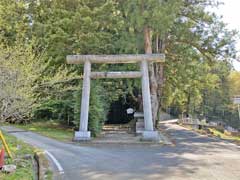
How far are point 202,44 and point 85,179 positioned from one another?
15.3 meters

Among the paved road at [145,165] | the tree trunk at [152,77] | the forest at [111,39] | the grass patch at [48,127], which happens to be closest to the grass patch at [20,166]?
the paved road at [145,165]

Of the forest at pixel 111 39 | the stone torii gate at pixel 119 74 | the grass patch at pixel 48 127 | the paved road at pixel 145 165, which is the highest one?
the forest at pixel 111 39

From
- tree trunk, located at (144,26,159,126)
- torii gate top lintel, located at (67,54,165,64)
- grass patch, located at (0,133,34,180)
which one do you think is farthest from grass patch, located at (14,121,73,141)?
grass patch, located at (0,133,34,180)

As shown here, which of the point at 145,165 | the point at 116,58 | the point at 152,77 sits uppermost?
the point at 116,58

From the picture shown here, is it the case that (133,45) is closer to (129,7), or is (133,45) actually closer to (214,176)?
(129,7)

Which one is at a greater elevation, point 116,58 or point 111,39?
point 111,39

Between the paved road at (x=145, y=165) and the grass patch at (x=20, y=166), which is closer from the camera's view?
the grass patch at (x=20, y=166)

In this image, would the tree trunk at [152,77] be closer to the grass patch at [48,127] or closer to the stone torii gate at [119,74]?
the stone torii gate at [119,74]

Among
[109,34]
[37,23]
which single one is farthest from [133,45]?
[37,23]

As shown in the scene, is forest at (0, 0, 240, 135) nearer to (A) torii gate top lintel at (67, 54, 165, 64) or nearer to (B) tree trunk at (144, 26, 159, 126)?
(B) tree trunk at (144, 26, 159, 126)

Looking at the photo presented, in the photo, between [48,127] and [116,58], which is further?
[48,127]

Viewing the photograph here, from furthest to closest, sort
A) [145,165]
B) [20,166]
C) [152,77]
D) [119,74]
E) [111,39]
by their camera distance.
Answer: [152,77] < [111,39] < [119,74] < [145,165] < [20,166]

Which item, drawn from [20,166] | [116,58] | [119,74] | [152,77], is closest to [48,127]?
[119,74]

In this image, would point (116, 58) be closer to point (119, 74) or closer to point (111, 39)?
point (119, 74)
